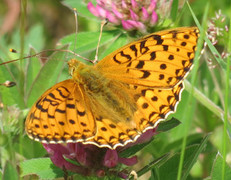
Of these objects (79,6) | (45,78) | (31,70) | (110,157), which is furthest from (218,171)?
(79,6)

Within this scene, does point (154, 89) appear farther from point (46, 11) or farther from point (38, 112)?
point (46, 11)

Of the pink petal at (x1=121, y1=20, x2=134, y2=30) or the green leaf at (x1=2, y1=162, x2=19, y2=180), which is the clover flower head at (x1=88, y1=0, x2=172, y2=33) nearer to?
the pink petal at (x1=121, y1=20, x2=134, y2=30)

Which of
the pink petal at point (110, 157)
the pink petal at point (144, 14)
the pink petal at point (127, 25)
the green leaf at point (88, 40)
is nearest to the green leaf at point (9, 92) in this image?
the green leaf at point (88, 40)

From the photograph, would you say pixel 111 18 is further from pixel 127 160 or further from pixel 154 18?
pixel 127 160

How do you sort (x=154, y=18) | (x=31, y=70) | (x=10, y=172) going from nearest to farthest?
(x=10, y=172), (x=154, y=18), (x=31, y=70)

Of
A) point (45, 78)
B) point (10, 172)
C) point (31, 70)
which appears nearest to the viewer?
point (10, 172)

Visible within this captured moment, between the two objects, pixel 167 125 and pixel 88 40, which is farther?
pixel 88 40

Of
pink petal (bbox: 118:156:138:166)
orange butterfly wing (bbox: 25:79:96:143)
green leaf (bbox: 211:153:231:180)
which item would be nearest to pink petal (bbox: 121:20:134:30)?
orange butterfly wing (bbox: 25:79:96:143)

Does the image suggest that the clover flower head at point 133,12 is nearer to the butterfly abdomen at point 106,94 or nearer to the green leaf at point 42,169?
the butterfly abdomen at point 106,94
